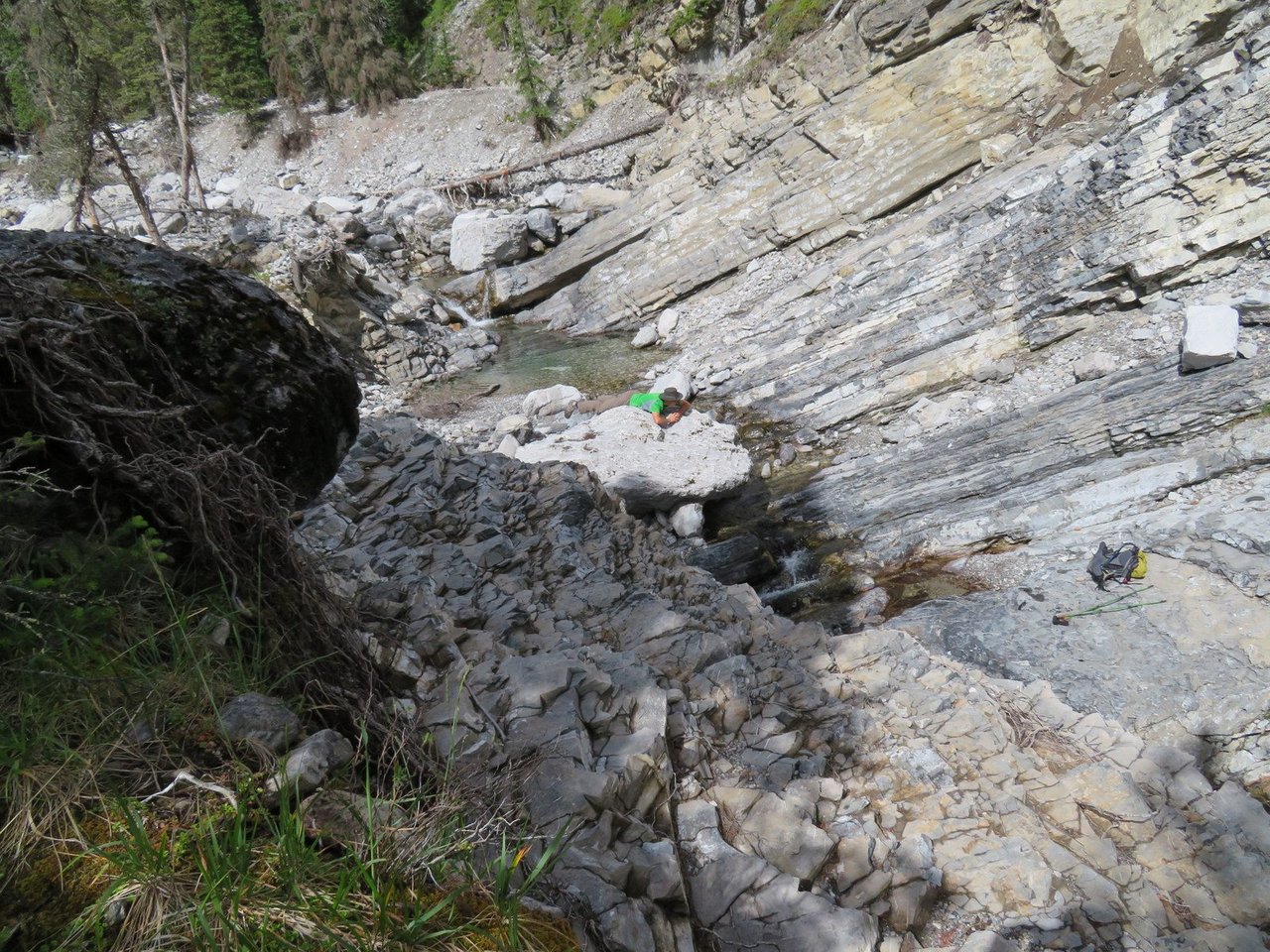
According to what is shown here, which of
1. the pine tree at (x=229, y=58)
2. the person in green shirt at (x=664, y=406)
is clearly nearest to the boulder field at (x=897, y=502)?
the person in green shirt at (x=664, y=406)

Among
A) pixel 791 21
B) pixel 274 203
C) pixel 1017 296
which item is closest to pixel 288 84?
pixel 274 203

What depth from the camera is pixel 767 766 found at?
4.02 metres

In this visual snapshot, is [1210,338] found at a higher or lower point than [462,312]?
lower

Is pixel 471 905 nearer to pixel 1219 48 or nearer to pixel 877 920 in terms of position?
pixel 877 920

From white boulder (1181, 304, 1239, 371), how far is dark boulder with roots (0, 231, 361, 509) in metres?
8.42

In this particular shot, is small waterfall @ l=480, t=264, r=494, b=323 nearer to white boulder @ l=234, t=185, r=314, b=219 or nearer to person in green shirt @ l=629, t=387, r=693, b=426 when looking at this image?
person in green shirt @ l=629, t=387, r=693, b=426

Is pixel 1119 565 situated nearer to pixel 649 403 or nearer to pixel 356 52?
pixel 649 403

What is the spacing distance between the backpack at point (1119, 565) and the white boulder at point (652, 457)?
159 inches

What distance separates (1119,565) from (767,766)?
4.45m

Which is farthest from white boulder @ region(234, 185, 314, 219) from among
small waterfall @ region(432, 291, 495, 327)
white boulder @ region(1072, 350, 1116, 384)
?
white boulder @ region(1072, 350, 1116, 384)

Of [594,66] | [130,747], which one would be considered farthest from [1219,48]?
[594,66]

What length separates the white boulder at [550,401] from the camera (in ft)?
40.5

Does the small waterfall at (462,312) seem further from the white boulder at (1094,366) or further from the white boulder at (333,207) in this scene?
the white boulder at (1094,366)

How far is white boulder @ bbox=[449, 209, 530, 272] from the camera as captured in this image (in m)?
19.3
